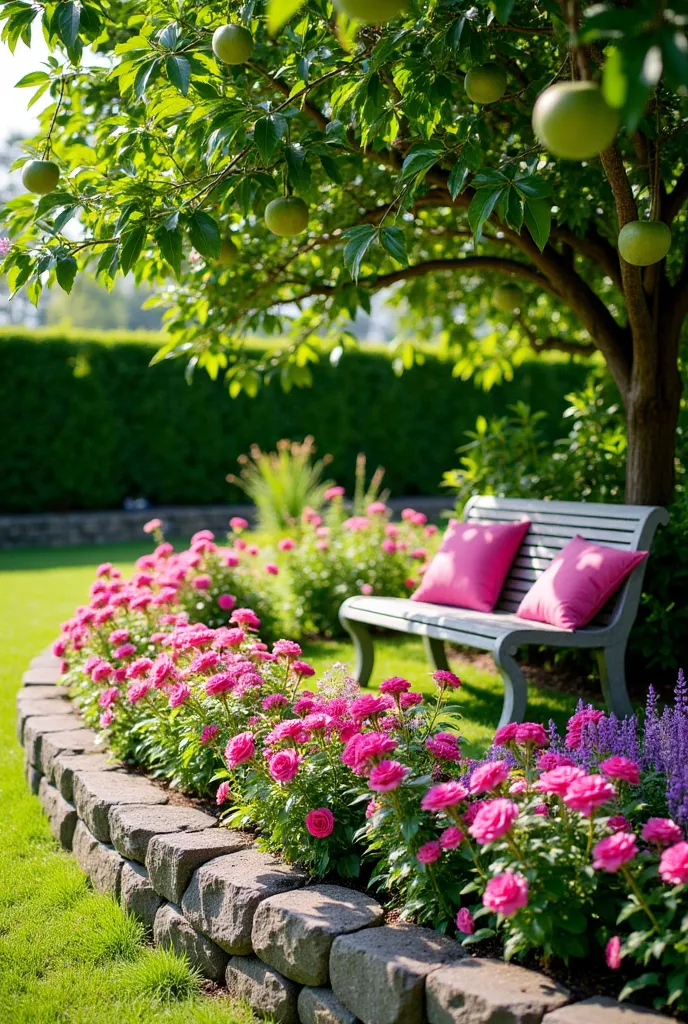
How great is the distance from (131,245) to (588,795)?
65.2 inches

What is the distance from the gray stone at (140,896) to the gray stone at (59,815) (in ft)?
1.83

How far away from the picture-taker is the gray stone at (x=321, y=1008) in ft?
6.43

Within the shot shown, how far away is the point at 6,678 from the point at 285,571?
64.8 inches

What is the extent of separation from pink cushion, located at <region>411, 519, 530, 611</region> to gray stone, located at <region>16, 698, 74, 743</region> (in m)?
1.53

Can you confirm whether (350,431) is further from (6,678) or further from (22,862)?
(22,862)

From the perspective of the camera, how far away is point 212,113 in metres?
2.42

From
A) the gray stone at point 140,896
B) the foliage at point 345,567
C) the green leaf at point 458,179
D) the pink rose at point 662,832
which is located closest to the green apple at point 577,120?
the green leaf at point 458,179

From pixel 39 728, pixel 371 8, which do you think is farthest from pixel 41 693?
pixel 371 8

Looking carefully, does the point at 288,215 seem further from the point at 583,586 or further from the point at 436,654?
the point at 436,654

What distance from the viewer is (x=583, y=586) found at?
137 inches

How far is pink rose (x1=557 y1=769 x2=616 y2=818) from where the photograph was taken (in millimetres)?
1712

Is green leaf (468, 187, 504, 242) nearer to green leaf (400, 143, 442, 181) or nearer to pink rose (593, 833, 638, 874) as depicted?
green leaf (400, 143, 442, 181)

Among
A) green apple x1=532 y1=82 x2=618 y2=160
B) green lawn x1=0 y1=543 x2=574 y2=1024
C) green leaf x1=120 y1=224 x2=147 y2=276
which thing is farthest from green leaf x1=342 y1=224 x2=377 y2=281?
green lawn x1=0 y1=543 x2=574 y2=1024

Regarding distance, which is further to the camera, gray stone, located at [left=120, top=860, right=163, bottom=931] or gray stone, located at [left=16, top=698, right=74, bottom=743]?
gray stone, located at [left=16, top=698, right=74, bottom=743]
